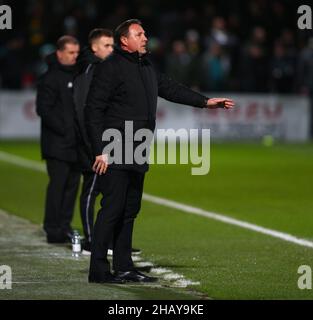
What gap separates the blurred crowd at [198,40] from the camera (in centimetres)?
2845

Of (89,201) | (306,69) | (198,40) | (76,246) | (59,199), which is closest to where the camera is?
(76,246)

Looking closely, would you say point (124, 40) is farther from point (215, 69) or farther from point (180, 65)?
point (215, 69)

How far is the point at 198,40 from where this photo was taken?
30.0 metres

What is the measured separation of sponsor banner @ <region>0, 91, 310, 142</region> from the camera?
2770 cm

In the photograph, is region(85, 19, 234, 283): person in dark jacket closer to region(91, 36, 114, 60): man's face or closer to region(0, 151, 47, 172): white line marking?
region(91, 36, 114, 60): man's face

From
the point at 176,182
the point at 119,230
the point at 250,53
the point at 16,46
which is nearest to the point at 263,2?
the point at 250,53

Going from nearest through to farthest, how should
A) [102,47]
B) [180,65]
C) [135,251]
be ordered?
1. [135,251]
2. [102,47]
3. [180,65]

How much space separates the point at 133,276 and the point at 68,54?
351 centimetres

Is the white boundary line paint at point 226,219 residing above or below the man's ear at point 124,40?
below
